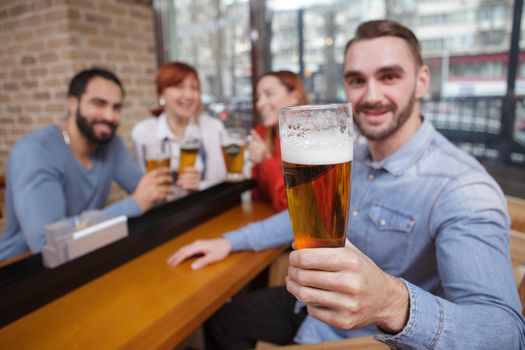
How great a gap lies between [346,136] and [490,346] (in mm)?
483

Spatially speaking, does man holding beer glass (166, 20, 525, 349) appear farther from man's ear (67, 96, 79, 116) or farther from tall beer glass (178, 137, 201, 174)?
man's ear (67, 96, 79, 116)

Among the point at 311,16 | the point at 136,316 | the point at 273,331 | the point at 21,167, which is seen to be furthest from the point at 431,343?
the point at 311,16

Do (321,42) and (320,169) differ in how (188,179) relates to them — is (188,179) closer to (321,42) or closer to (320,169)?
(320,169)

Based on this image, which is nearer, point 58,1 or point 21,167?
point 21,167

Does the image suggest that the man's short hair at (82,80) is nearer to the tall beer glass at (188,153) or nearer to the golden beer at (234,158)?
the tall beer glass at (188,153)

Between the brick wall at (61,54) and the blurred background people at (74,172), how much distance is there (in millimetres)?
1220

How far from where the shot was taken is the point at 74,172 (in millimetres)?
1757

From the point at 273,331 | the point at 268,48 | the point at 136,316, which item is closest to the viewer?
the point at 136,316

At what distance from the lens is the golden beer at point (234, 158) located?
1858 mm

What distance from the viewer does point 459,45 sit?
2.63m

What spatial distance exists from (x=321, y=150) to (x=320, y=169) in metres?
0.03

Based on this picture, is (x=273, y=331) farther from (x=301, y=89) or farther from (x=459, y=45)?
(x=459, y=45)

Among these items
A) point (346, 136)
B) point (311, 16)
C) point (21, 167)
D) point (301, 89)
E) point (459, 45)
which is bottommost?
point (21, 167)

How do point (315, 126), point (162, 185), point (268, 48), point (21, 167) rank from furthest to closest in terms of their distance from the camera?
point (268, 48) < point (162, 185) < point (21, 167) < point (315, 126)
